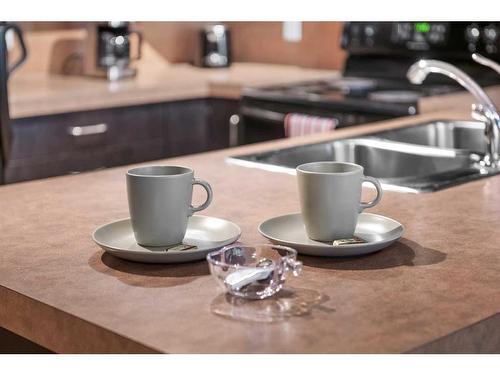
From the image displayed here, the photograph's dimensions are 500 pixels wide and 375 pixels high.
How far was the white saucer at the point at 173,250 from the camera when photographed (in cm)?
134

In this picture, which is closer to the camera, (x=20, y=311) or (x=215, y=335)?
(x=215, y=335)

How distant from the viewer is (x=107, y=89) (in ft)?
11.9

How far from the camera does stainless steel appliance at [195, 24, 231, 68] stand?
4.52 metres

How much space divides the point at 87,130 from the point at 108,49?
2.22 ft

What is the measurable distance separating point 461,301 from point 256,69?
3.38m

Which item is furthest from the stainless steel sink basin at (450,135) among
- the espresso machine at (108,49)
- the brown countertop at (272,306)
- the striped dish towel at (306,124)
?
the espresso machine at (108,49)

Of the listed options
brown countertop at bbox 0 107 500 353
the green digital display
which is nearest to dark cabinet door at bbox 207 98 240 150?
the green digital display

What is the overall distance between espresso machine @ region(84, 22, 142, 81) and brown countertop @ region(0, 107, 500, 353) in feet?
7.67

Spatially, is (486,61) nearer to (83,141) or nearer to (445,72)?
(445,72)

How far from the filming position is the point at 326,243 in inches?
55.7
